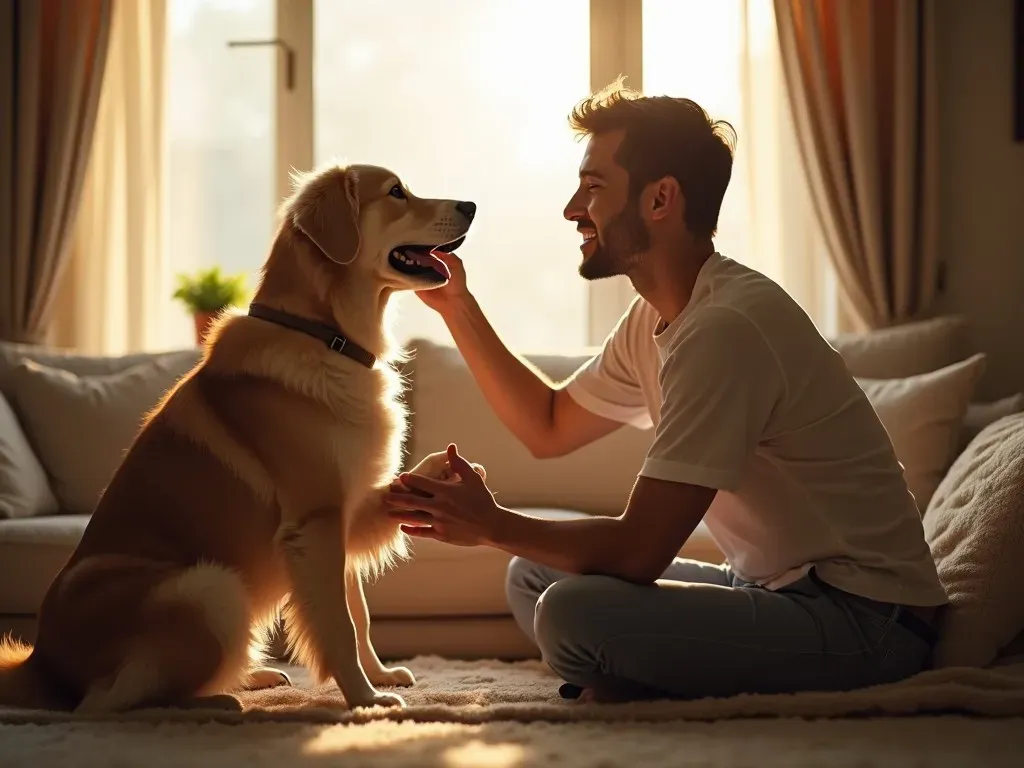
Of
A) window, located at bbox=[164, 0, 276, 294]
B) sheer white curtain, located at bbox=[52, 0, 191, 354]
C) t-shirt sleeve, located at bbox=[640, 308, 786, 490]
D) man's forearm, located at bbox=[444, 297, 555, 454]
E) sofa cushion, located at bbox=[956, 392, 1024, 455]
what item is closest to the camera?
t-shirt sleeve, located at bbox=[640, 308, 786, 490]

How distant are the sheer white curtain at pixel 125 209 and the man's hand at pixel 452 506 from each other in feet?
8.21

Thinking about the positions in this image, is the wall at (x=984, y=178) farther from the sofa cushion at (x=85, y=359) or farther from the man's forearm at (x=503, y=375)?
the sofa cushion at (x=85, y=359)

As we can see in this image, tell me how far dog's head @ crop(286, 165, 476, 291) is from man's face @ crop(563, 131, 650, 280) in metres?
0.26

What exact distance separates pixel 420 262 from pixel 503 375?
32 cm

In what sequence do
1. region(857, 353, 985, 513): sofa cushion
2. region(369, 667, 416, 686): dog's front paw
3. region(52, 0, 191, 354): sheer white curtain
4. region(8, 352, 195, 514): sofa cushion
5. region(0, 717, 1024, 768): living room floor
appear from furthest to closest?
region(52, 0, 191, 354): sheer white curtain < region(8, 352, 195, 514): sofa cushion < region(857, 353, 985, 513): sofa cushion < region(369, 667, 416, 686): dog's front paw < region(0, 717, 1024, 768): living room floor

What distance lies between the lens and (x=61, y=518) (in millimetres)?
2531

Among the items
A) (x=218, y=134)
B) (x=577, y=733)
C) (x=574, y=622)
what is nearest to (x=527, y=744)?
(x=577, y=733)

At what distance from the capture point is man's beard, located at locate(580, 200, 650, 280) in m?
1.74

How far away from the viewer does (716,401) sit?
1481mm

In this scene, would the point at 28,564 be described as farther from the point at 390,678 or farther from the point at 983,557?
the point at 983,557

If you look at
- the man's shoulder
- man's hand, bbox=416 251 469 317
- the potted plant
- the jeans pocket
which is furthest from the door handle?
the jeans pocket

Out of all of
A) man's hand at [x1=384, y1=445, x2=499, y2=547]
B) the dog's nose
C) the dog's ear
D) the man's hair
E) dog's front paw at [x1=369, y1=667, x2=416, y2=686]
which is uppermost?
the man's hair

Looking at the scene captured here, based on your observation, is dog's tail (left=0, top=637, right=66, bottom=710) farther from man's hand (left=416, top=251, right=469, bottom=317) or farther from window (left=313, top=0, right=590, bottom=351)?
window (left=313, top=0, right=590, bottom=351)

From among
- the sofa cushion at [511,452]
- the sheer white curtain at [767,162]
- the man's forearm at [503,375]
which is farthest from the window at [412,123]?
the man's forearm at [503,375]
